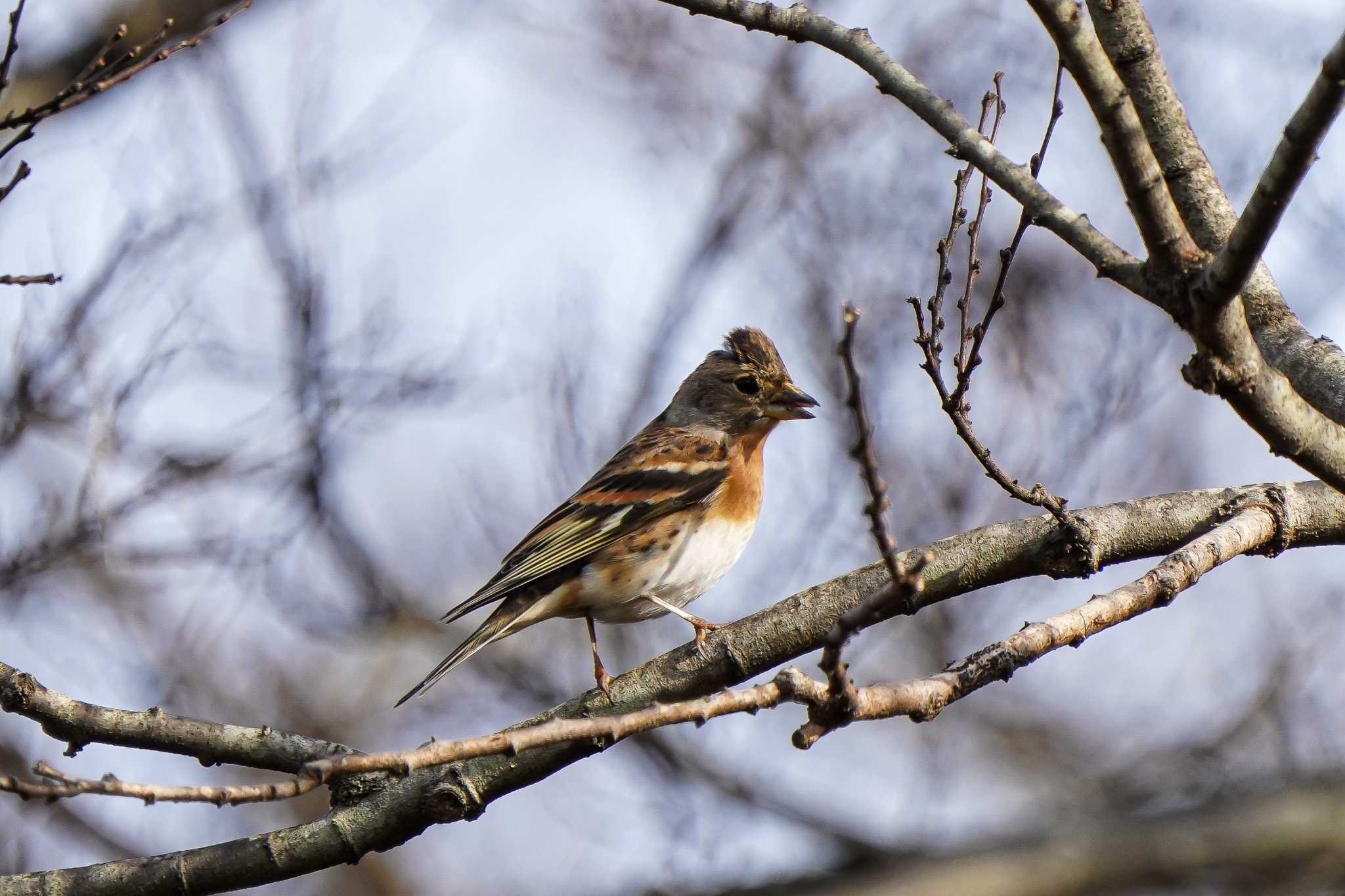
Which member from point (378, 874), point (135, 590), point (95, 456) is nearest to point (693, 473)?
point (95, 456)

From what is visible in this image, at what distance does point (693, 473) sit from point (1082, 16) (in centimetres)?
391

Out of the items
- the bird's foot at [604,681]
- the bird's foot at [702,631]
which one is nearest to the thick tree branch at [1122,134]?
the bird's foot at [702,631]

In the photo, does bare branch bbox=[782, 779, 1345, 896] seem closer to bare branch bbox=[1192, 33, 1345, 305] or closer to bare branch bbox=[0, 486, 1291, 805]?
bare branch bbox=[0, 486, 1291, 805]

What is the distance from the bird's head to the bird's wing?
0.64ft

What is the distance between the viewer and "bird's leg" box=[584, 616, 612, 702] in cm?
454

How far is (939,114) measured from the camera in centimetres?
383

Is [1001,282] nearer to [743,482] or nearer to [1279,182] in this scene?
[1279,182]

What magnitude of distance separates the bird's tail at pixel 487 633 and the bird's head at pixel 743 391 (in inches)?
69.5

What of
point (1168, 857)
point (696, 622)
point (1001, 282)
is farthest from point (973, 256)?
point (1168, 857)

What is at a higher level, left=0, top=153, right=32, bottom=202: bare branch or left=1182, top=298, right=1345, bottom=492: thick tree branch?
left=0, top=153, right=32, bottom=202: bare branch

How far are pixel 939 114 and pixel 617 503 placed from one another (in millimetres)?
3422

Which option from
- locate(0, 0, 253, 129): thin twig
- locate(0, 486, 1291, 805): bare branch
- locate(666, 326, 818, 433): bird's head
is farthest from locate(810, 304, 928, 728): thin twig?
locate(666, 326, 818, 433): bird's head

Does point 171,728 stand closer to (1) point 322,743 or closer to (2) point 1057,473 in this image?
(1) point 322,743

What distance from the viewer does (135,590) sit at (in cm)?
957
